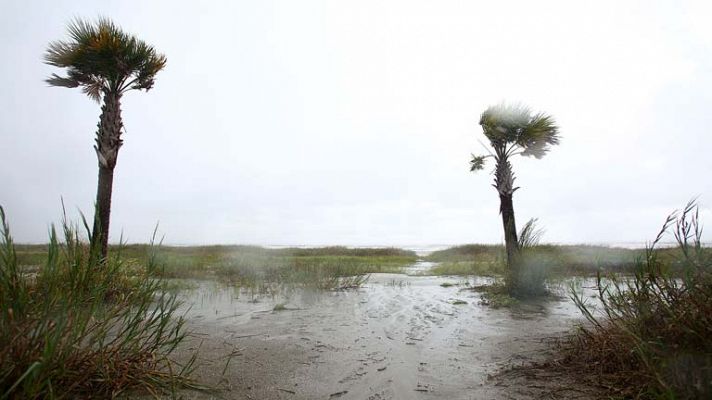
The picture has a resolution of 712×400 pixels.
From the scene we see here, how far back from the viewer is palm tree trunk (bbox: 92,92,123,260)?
7.70 m

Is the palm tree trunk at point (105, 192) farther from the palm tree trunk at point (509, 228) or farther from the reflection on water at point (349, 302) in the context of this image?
the palm tree trunk at point (509, 228)

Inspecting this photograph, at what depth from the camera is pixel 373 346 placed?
4676 mm

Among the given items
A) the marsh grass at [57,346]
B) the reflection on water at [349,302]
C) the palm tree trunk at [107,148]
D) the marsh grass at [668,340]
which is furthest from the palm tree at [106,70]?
the marsh grass at [668,340]

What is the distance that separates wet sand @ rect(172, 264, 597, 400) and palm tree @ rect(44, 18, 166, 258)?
328cm

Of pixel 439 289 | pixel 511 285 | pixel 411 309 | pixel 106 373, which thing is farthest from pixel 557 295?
pixel 106 373

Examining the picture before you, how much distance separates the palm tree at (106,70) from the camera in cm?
754

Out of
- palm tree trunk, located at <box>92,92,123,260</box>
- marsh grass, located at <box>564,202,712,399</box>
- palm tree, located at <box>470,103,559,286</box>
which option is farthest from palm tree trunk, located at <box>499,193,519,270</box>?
palm tree trunk, located at <box>92,92,123,260</box>

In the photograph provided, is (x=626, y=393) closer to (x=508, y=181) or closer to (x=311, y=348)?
(x=311, y=348)

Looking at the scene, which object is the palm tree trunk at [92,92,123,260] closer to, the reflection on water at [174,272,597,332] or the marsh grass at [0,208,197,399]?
the reflection on water at [174,272,597,332]

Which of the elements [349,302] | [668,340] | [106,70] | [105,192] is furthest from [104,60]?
[668,340]

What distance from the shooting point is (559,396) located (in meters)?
2.89

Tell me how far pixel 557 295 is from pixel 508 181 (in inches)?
131

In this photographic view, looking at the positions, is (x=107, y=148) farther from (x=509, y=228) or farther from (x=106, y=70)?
(x=509, y=228)

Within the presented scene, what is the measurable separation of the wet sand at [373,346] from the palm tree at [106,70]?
10.8ft
